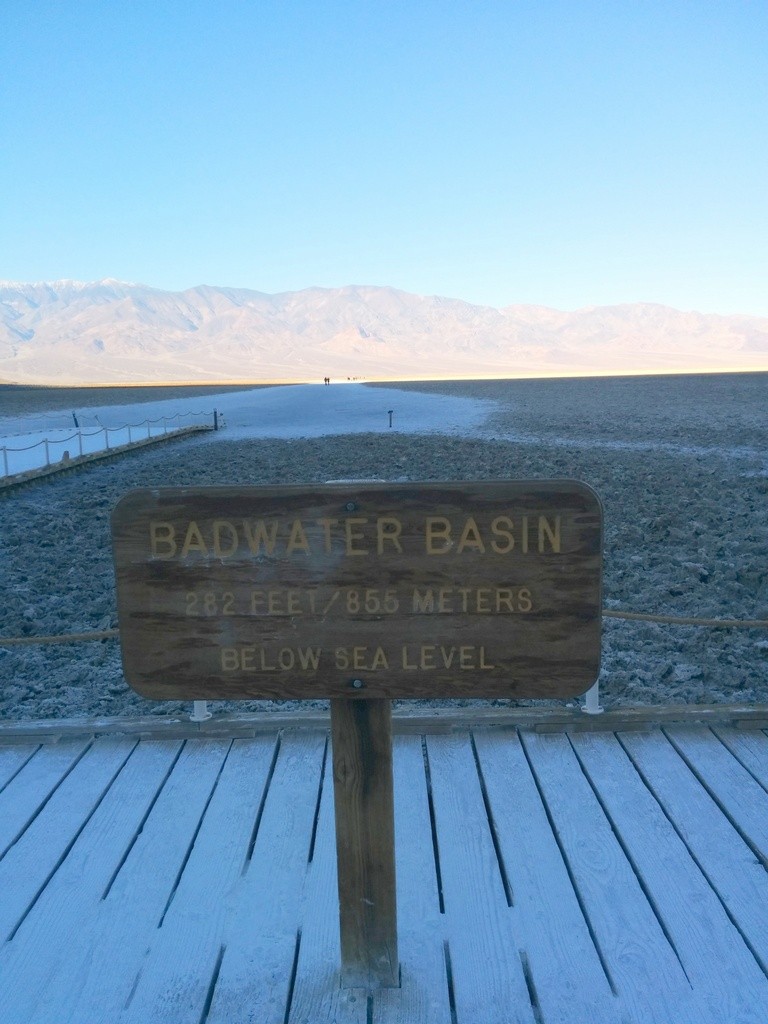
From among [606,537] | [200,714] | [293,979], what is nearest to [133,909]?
[293,979]

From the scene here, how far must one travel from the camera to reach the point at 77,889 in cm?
282

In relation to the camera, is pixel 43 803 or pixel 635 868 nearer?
pixel 635 868

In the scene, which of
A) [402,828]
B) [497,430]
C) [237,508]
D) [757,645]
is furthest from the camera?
[497,430]

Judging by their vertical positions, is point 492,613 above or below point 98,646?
above

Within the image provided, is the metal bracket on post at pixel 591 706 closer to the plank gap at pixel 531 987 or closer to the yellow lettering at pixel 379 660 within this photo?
the plank gap at pixel 531 987

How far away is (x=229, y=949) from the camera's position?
2543 mm

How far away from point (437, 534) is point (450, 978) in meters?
1.20

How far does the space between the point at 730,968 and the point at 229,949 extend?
52.1 inches

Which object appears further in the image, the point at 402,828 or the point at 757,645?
the point at 757,645

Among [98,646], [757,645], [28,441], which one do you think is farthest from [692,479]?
[28,441]

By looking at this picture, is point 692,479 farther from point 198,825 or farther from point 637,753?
point 198,825

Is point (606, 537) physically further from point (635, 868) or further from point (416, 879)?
point (416, 879)

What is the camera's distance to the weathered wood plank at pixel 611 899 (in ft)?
7.70

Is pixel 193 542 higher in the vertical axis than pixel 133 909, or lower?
higher
